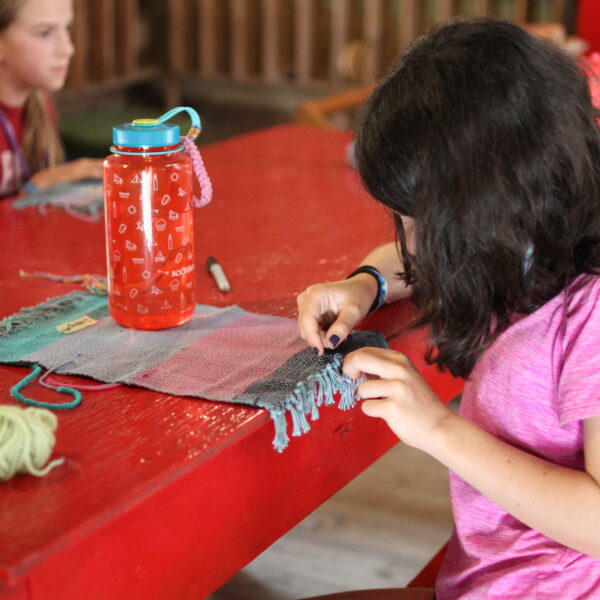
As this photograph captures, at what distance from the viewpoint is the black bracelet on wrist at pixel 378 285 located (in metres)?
1.08

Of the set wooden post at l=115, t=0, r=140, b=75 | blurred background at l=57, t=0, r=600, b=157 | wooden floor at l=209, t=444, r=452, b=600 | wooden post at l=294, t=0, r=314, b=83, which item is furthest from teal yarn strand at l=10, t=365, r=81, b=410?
wooden post at l=115, t=0, r=140, b=75

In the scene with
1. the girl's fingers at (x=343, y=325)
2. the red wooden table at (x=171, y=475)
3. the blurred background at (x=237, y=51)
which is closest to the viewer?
the red wooden table at (x=171, y=475)

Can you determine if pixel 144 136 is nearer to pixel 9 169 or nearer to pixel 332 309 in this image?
pixel 332 309

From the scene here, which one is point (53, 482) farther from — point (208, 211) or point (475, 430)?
point (208, 211)

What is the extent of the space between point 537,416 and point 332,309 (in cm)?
26

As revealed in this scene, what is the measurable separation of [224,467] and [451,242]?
0.27 m

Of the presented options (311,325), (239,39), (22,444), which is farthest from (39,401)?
(239,39)

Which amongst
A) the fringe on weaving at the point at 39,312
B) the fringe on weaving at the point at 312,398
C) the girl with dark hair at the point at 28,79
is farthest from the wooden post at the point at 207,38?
the fringe on weaving at the point at 312,398

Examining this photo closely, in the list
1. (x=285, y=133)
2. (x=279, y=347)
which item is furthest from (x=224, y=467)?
(x=285, y=133)

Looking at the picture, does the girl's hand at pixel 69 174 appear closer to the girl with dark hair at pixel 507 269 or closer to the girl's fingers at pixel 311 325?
the girl's fingers at pixel 311 325

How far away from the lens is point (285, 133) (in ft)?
7.45

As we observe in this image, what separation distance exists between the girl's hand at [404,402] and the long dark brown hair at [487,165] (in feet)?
0.23

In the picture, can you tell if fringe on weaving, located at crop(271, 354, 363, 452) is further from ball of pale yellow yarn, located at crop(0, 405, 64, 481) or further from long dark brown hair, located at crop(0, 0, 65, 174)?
long dark brown hair, located at crop(0, 0, 65, 174)

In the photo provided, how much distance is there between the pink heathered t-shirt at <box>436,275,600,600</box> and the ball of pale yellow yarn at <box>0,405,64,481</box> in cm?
43
